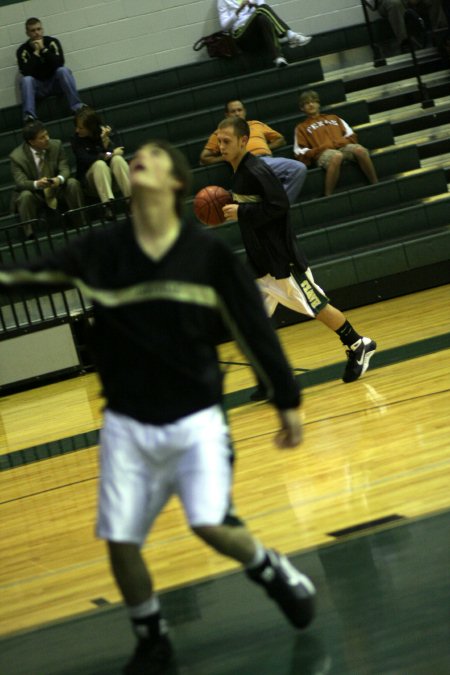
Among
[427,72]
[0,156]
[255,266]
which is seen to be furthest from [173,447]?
[427,72]

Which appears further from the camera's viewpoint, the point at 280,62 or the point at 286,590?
the point at 280,62

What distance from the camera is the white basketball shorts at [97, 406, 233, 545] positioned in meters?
2.64

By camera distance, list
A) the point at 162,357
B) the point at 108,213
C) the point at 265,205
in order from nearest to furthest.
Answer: the point at 162,357
the point at 265,205
the point at 108,213

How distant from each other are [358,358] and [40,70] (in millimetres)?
6634

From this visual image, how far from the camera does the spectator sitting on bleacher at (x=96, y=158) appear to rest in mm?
9711

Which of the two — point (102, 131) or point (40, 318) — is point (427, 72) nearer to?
point (102, 131)

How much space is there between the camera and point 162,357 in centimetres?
265

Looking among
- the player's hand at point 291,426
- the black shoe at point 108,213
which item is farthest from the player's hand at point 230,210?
the black shoe at point 108,213

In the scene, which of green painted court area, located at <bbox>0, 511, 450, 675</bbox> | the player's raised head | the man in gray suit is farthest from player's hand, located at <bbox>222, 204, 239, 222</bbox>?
the man in gray suit

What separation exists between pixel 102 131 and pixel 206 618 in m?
7.29

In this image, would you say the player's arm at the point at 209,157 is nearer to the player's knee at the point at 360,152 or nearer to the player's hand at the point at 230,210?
the player's knee at the point at 360,152

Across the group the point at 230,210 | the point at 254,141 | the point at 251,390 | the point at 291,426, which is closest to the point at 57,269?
the point at 291,426

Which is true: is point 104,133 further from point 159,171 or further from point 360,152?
point 159,171

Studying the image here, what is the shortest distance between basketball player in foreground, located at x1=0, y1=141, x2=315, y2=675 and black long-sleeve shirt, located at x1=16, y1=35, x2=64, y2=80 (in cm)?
908
